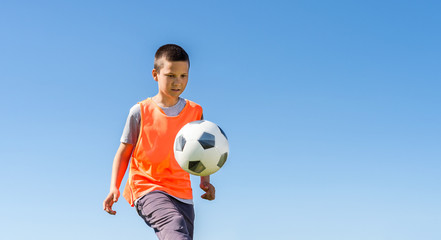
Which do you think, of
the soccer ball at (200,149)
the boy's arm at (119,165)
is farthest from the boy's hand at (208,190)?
the boy's arm at (119,165)

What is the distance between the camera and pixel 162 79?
6.24 metres

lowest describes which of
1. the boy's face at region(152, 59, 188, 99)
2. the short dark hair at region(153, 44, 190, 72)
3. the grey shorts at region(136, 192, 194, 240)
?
the grey shorts at region(136, 192, 194, 240)

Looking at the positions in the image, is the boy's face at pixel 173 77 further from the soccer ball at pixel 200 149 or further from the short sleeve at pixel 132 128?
the soccer ball at pixel 200 149

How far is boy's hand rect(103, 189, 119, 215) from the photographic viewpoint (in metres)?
5.81

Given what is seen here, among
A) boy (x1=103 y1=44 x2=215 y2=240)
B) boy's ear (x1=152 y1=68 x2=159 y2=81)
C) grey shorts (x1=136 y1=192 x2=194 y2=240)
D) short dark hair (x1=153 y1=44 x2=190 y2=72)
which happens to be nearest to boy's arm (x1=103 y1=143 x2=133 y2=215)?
boy (x1=103 y1=44 x2=215 y2=240)

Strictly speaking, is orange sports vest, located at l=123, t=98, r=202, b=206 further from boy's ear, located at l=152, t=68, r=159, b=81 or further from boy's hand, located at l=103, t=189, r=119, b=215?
boy's ear, located at l=152, t=68, r=159, b=81

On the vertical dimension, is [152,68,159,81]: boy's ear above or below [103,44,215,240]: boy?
above

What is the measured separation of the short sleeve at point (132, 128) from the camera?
623 cm

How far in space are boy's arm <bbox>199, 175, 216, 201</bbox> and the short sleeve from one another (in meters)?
1.04

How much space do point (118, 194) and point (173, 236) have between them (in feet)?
3.39

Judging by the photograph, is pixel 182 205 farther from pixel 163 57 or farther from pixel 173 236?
pixel 163 57

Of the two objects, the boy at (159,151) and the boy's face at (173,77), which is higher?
the boy's face at (173,77)

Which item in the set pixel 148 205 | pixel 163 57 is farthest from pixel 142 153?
pixel 163 57

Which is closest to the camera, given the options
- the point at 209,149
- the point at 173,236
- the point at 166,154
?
the point at 173,236
